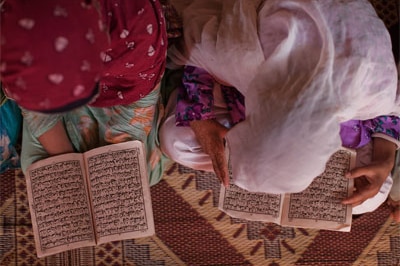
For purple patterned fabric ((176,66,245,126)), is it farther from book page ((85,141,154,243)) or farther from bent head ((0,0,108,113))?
bent head ((0,0,108,113))

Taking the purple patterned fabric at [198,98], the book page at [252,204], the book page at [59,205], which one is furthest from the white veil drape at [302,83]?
the book page at [59,205]

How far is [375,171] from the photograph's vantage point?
0.98m

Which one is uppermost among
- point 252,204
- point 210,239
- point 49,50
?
point 49,50

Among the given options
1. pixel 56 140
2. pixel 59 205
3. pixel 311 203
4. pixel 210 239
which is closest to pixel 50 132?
pixel 56 140

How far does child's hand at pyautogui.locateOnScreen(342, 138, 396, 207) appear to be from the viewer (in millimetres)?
987

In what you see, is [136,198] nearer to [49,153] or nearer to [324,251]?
[49,153]

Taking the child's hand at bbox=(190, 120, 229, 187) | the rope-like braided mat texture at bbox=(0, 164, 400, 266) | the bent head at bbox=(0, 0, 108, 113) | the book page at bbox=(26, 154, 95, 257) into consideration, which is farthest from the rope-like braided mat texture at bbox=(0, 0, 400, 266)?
the bent head at bbox=(0, 0, 108, 113)

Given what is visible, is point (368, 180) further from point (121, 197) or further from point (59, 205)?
point (59, 205)

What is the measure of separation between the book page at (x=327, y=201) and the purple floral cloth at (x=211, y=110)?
0.04 meters

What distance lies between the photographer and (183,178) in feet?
3.83

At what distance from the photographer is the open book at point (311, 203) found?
1019 mm

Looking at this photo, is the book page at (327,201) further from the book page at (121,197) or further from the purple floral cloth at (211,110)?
the book page at (121,197)

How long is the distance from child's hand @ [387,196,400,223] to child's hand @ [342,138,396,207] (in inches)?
6.9

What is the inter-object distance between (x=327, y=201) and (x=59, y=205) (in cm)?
56
